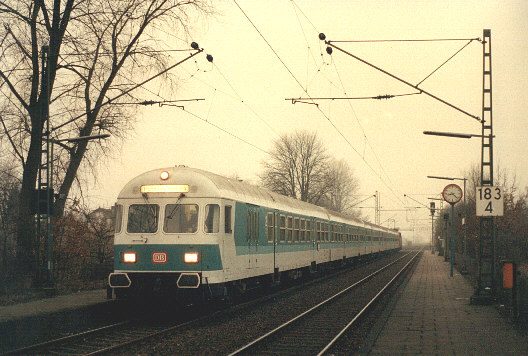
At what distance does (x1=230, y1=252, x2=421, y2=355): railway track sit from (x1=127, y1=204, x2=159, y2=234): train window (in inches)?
144

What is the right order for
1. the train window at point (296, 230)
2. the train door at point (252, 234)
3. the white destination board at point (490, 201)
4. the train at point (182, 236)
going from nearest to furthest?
the train at point (182, 236) → the white destination board at point (490, 201) → the train door at point (252, 234) → the train window at point (296, 230)

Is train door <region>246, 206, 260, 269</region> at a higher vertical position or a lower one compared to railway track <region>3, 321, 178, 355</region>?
higher

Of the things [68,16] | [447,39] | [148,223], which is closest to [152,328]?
[148,223]

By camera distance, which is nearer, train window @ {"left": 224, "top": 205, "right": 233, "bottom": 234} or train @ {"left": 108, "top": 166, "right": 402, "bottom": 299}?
train @ {"left": 108, "top": 166, "right": 402, "bottom": 299}

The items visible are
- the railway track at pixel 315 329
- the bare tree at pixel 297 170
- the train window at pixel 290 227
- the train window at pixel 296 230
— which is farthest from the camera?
the bare tree at pixel 297 170

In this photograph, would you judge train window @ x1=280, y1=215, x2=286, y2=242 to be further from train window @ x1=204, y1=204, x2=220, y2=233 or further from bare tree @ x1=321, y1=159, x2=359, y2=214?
bare tree @ x1=321, y1=159, x2=359, y2=214

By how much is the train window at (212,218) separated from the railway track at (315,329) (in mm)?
2532

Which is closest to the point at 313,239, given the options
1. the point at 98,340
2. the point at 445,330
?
the point at 445,330

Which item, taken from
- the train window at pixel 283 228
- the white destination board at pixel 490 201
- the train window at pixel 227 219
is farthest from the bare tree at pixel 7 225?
the white destination board at pixel 490 201

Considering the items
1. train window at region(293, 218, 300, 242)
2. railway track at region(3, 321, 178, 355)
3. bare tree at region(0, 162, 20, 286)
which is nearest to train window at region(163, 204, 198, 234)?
railway track at region(3, 321, 178, 355)

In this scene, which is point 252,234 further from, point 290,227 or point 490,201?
point 490,201

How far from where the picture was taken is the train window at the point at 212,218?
47.0ft

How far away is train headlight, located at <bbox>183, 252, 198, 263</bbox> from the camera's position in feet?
46.2

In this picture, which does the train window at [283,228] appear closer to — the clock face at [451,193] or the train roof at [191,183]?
the train roof at [191,183]
